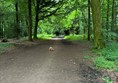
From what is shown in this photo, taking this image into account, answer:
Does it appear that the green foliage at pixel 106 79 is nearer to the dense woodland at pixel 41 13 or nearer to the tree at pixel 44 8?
the dense woodland at pixel 41 13

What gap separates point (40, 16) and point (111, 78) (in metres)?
27.0

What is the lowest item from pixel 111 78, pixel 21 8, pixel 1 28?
pixel 111 78

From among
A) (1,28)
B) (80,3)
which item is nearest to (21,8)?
(1,28)

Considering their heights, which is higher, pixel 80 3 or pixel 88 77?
pixel 80 3

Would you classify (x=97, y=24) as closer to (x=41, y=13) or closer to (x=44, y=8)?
(x=44, y=8)

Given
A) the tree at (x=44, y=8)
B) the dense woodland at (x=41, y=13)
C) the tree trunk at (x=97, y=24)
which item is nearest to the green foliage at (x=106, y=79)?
the tree trunk at (x=97, y=24)

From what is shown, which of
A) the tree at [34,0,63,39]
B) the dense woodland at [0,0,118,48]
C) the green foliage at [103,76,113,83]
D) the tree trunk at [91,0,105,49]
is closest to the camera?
the green foliage at [103,76,113,83]

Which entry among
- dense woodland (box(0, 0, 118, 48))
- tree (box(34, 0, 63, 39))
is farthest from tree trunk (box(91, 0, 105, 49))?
tree (box(34, 0, 63, 39))

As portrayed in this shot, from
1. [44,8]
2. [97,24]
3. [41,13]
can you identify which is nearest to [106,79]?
[97,24]

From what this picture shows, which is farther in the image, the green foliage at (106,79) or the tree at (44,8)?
the tree at (44,8)

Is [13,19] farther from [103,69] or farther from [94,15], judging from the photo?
[103,69]

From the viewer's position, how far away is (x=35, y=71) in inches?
Result: 314

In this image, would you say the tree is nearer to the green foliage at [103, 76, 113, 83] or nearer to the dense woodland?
the dense woodland

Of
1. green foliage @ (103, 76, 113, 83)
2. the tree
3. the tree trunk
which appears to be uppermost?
the tree
